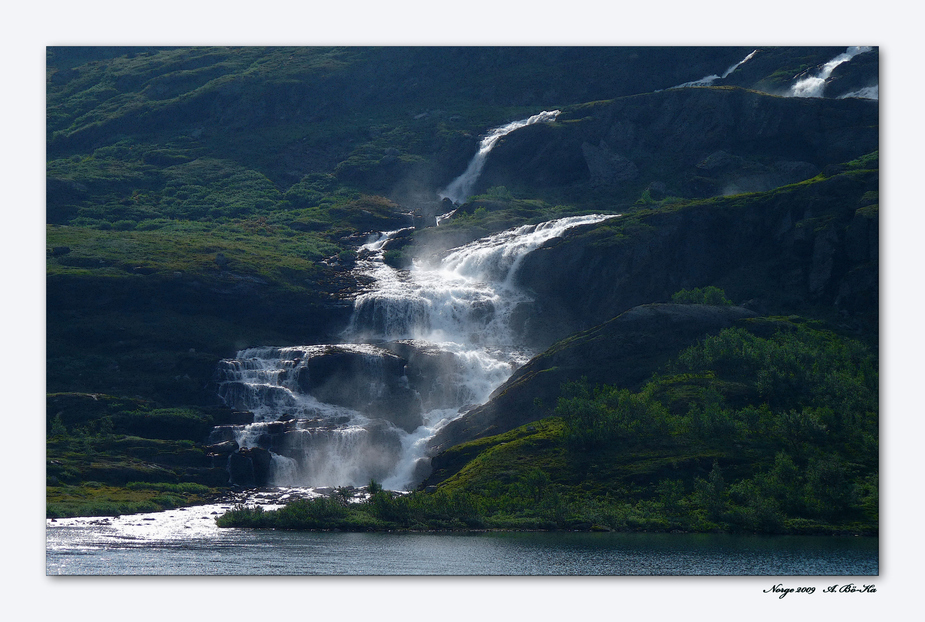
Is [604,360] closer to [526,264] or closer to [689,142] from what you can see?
[526,264]

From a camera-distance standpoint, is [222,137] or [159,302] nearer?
[159,302]

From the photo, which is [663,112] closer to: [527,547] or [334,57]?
[334,57]

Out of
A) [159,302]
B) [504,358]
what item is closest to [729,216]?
[504,358]

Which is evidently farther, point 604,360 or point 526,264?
point 526,264

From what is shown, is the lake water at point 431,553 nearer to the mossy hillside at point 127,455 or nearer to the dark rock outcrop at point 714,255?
the mossy hillside at point 127,455

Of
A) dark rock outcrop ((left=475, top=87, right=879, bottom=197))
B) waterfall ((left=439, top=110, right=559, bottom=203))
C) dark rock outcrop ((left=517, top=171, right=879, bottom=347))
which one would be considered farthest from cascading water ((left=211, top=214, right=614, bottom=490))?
waterfall ((left=439, top=110, right=559, bottom=203))

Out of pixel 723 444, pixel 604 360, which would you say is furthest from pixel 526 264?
pixel 723 444

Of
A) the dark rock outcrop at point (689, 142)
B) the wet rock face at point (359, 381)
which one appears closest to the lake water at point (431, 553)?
the wet rock face at point (359, 381)
